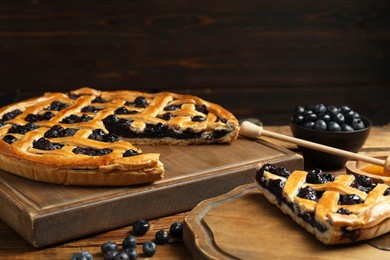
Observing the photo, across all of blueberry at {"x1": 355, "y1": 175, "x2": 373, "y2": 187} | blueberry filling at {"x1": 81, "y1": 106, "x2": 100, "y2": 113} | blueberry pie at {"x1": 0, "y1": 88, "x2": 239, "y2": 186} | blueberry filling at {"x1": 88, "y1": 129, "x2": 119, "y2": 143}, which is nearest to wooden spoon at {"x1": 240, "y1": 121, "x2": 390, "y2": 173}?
blueberry pie at {"x1": 0, "y1": 88, "x2": 239, "y2": 186}

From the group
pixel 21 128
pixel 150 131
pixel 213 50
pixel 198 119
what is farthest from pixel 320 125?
pixel 213 50

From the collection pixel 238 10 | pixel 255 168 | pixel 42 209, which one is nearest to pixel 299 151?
pixel 255 168

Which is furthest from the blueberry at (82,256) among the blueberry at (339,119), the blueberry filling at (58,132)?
the blueberry at (339,119)

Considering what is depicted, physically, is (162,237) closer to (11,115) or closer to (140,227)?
(140,227)

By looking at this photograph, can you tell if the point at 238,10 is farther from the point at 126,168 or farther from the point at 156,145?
the point at 126,168

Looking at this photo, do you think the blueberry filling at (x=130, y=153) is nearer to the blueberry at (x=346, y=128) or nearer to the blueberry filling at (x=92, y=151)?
the blueberry filling at (x=92, y=151)

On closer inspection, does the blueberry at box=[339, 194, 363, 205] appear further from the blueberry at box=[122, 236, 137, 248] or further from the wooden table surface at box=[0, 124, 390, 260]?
the blueberry at box=[122, 236, 137, 248]

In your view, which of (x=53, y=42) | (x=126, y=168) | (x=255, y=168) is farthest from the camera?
(x=53, y=42)
